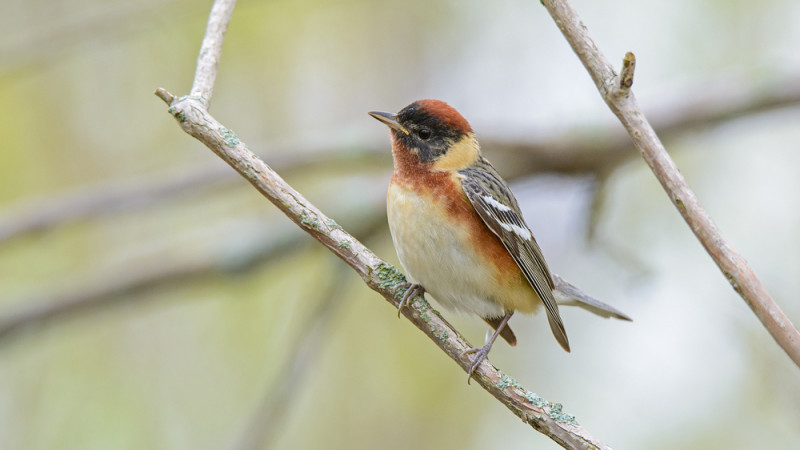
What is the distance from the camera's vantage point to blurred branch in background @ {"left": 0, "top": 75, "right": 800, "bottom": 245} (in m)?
6.17

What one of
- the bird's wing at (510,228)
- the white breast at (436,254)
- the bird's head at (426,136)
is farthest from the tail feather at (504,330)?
the bird's head at (426,136)

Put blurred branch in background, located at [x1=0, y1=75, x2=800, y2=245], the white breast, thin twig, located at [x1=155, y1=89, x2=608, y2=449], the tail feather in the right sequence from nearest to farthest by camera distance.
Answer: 1. thin twig, located at [x1=155, y1=89, x2=608, y2=449]
2. the white breast
3. the tail feather
4. blurred branch in background, located at [x1=0, y1=75, x2=800, y2=245]

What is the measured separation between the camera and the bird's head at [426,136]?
491cm

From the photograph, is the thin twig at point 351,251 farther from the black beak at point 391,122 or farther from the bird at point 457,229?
the black beak at point 391,122

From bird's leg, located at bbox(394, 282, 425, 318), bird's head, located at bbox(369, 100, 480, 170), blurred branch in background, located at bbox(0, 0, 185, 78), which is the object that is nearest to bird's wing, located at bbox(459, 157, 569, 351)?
bird's head, located at bbox(369, 100, 480, 170)

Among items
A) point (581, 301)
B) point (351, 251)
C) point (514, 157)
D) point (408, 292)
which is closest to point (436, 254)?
point (408, 292)

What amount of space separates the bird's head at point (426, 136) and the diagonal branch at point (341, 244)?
1.50 m

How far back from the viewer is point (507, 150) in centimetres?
662

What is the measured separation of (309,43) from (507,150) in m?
5.27

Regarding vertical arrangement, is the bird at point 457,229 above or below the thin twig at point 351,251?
above

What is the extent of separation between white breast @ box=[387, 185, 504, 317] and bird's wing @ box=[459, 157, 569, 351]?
21 centimetres

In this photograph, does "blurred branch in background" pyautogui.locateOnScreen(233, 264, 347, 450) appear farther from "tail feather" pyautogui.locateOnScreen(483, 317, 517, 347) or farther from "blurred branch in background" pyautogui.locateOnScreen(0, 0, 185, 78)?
"blurred branch in background" pyautogui.locateOnScreen(0, 0, 185, 78)

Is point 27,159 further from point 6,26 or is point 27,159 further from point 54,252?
point 6,26

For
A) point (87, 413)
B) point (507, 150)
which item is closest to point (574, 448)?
point (507, 150)
